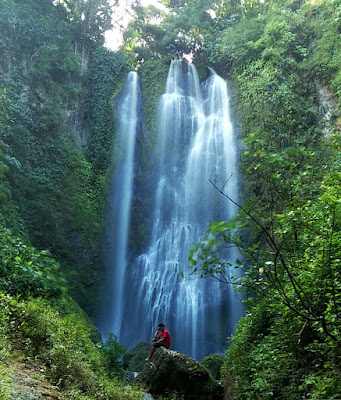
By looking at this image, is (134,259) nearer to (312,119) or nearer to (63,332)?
(312,119)

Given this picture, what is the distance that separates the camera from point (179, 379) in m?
6.36

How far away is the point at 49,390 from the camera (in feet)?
9.97

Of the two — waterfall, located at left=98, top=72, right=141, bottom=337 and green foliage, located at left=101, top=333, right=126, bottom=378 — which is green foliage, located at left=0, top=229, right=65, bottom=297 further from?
waterfall, located at left=98, top=72, right=141, bottom=337

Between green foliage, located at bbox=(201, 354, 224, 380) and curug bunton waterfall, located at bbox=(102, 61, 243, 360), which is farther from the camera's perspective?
curug bunton waterfall, located at bbox=(102, 61, 243, 360)

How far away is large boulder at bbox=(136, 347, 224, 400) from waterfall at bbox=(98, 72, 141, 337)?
9.44 m

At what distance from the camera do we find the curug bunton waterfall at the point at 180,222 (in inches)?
584

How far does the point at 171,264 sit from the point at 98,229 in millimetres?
4103

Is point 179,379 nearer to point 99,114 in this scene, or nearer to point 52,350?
point 52,350

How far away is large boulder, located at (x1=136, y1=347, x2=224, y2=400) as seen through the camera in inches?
249

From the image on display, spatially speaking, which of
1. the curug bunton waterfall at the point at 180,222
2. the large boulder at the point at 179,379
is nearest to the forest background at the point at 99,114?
the large boulder at the point at 179,379

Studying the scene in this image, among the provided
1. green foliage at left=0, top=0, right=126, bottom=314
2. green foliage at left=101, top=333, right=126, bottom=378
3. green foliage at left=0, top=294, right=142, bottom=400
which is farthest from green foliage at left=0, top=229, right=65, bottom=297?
green foliage at left=0, top=0, right=126, bottom=314

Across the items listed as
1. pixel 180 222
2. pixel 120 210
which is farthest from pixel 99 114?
pixel 180 222

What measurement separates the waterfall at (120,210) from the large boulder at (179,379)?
9437 millimetres

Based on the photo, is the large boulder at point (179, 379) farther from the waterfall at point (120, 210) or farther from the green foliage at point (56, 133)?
the waterfall at point (120, 210)
